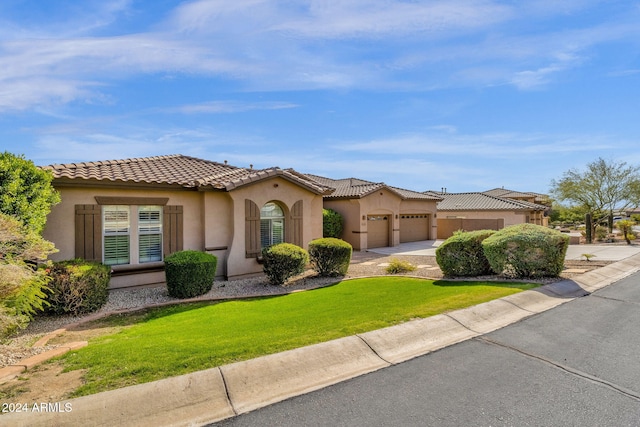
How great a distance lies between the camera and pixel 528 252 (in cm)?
1079

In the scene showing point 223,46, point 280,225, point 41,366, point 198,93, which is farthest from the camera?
point 198,93

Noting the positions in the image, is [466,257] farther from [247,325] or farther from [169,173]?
[169,173]

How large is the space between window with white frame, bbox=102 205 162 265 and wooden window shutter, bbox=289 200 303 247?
478 centimetres

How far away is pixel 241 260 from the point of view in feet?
41.8

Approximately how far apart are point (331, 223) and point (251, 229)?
10334 millimetres

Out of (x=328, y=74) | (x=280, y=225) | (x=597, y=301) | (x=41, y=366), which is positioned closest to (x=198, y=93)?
(x=328, y=74)

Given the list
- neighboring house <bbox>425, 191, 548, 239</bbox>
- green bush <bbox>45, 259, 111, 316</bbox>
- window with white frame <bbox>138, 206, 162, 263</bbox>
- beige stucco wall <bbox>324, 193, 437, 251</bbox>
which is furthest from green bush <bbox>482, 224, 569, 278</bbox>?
neighboring house <bbox>425, 191, 548, 239</bbox>

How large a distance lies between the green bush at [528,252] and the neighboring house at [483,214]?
59.1ft

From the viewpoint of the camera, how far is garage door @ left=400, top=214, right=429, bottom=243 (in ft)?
88.1

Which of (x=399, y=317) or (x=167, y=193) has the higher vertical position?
(x=167, y=193)

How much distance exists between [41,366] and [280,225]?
9366 mm

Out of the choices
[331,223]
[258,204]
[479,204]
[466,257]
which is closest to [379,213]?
[331,223]

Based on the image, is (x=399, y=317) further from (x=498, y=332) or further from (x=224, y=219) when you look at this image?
(x=224, y=219)

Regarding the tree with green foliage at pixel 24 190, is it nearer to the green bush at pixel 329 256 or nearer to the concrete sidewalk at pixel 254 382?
the concrete sidewalk at pixel 254 382
